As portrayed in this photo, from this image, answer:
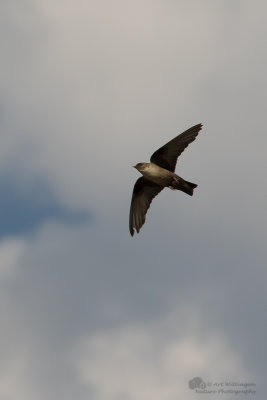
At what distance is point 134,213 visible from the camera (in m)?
31.1

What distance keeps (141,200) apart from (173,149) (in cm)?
277

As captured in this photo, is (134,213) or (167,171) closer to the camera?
(167,171)

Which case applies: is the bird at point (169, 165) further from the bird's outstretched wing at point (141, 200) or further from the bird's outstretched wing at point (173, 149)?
the bird's outstretched wing at point (141, 200)

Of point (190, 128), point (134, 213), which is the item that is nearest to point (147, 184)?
point (134, 213)

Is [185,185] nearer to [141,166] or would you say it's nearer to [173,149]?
[173,149]

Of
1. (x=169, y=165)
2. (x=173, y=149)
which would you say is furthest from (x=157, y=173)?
(x=173, y=149)

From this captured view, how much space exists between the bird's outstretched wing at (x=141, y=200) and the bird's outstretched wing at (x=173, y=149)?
1714mm

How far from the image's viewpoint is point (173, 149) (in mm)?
29016

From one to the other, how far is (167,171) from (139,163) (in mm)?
935

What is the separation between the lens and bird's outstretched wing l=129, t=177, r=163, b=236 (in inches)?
1215

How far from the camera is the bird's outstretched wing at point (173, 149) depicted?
28.7m

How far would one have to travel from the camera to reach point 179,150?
29.0m

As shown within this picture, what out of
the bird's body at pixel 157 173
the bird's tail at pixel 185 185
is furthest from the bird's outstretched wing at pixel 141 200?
the bird's tail at pixel 185 185

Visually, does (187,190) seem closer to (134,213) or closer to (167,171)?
(167,171)
